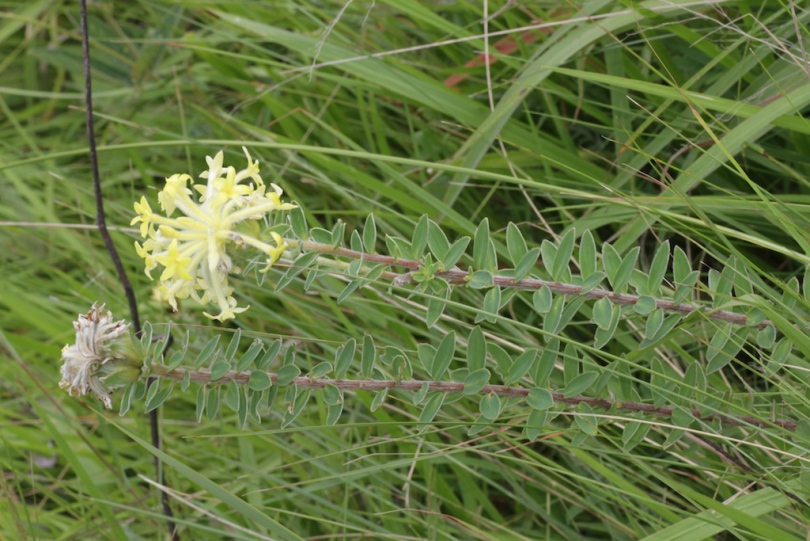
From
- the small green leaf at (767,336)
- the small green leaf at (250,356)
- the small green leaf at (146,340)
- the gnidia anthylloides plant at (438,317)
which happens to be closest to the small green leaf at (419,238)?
the gnidia anthylloides plant at (438,317)

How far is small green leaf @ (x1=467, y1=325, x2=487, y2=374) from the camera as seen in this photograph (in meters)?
0.94

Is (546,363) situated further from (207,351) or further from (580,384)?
(207,351)

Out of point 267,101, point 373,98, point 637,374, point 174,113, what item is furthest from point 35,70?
point 637,374

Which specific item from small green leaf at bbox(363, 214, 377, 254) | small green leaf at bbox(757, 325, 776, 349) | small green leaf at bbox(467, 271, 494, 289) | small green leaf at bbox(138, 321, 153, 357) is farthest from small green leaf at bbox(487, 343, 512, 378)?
small green leaf at bbox(138, 321, 153, 357)

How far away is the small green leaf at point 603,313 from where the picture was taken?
899mm

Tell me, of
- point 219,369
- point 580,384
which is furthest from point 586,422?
point 219,369

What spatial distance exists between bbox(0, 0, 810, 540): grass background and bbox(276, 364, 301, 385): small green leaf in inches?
5.4

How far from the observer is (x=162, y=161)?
208cm

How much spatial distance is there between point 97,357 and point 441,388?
411 millimetres

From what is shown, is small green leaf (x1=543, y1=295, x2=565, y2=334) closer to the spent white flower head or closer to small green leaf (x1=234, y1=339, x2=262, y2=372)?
small green leaf (x1=234, y1=339, x2=262, y2=372)

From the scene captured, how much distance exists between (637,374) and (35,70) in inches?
84.7

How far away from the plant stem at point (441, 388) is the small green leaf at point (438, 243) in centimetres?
16

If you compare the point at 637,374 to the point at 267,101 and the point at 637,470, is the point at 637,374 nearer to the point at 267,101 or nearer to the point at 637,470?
the point at 637,470

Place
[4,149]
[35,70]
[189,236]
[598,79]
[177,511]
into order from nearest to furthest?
[189,236]
[598,79]
[177,511]
[4,149]
[35,70]
